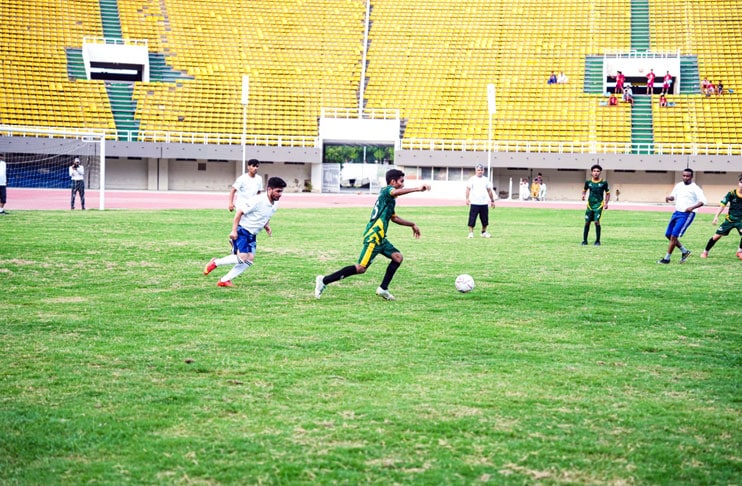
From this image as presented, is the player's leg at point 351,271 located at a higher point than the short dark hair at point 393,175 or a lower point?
lower

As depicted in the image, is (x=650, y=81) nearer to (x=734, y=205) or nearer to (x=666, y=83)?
(x=666, y=83)

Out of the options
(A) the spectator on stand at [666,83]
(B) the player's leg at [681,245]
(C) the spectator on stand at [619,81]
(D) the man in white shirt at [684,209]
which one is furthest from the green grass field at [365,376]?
(C) the spectator on stand at [619,81]

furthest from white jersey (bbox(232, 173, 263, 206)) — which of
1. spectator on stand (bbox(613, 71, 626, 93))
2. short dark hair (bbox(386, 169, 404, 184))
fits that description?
spectator on stand (bbox(613, 71, 626, 93))

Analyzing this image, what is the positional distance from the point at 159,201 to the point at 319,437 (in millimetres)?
32312

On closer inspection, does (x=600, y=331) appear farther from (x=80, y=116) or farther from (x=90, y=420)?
(x=80, y=116)

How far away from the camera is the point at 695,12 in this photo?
55.5 m

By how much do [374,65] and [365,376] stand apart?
162 ft

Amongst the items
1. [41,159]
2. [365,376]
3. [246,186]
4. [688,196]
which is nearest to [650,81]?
[41,159]

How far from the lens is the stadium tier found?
48438 millimetres

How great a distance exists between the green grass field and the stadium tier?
35.8 m

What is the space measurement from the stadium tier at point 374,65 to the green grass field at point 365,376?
3580 cm

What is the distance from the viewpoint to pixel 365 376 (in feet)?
23.0

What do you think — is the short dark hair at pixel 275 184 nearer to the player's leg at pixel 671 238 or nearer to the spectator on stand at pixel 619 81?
the player's leg at pixel 671 238

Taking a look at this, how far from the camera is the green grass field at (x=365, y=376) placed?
507cm
